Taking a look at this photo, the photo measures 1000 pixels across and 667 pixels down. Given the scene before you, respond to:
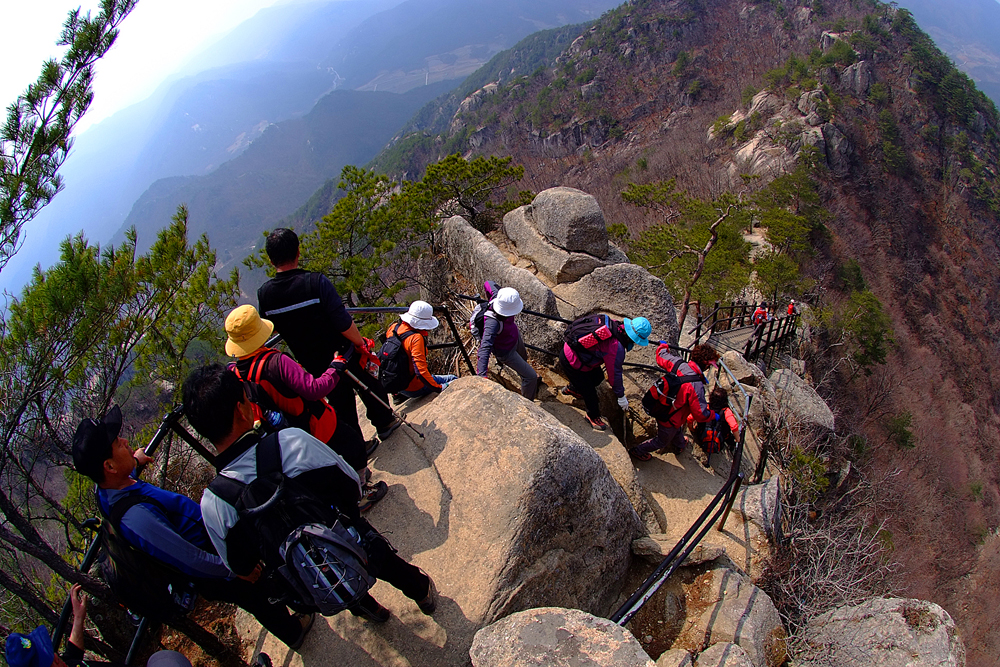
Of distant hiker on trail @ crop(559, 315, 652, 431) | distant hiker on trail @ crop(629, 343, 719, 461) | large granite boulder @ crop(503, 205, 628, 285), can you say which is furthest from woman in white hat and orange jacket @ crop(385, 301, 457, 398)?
large granite boulder @ crop(503, 205, 628, 285)

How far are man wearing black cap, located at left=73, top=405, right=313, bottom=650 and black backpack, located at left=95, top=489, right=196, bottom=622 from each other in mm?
26

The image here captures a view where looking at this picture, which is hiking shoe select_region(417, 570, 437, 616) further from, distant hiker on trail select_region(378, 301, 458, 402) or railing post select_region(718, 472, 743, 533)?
railing post select_region(718, 472, 743, 533)

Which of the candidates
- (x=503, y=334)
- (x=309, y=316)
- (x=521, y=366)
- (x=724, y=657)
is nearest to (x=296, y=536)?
(x=309, y=316)

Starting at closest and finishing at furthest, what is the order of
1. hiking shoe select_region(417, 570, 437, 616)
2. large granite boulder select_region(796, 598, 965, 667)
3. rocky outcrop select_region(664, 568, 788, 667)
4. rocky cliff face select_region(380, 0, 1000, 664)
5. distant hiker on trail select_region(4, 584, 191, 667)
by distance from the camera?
distant hiker on trail select_region(4, 584, 191, 667)
hiking shoe select_region(417, 570, 437, 616)
rocky outcrop select_region(664, 568, 788, 667)
large granite boulder select_region(796, 598, 965, 667)
rocky cliff face select_region(380, 0, 1000, 664)

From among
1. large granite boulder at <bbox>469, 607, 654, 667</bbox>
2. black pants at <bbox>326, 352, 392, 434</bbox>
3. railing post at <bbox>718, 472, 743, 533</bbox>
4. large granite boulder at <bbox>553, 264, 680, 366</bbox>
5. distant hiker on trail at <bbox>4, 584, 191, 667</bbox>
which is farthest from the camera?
large granite boulder at <bbox>553, 264, 680, 366</bbox>

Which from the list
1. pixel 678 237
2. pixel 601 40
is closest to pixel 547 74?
pixel 601 40

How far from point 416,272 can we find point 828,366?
1776 centimetres

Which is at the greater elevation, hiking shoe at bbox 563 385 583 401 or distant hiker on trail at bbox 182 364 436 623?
distant hiker on trail at bbox 182 364 436 623

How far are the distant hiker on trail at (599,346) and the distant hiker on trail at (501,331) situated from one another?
0.60 meters

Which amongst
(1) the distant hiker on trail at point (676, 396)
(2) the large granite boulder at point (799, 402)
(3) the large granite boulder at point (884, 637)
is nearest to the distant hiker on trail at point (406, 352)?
(1) the distant hiker on trail at point (676, 396)

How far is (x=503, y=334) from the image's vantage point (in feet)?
18.6

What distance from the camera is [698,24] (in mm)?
73062

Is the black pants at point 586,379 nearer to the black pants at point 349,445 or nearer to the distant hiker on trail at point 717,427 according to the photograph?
the distant hiker on trail at point 717,427

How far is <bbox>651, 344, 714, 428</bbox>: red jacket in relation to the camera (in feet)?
18.3
